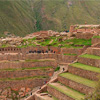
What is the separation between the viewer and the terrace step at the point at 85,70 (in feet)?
58.6

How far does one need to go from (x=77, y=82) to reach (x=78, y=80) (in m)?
0.40

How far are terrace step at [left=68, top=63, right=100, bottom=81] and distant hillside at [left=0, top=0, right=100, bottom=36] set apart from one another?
68718mm

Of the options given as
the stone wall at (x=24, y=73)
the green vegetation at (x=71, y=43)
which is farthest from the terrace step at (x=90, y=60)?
the green vegetation at (x=71, y=43)

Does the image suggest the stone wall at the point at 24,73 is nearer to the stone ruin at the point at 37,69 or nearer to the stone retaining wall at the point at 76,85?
the stone ruin at the point at 37,69

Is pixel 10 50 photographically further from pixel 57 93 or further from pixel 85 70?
pixel 85 70

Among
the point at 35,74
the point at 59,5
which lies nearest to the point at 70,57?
the point at 35,74

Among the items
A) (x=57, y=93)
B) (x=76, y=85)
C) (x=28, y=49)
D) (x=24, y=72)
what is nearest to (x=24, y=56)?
(x=24, y=72)

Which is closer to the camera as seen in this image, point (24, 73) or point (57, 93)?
point (57, 93)

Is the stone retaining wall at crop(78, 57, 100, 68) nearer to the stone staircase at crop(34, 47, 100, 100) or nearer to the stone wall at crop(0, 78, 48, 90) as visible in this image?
the stone staircase at crop(34, 47, 100, 100)

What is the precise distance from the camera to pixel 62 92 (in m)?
18.1

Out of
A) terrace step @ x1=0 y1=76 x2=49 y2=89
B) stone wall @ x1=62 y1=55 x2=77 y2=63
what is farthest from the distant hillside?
terrace step @ x1=0 y1=76 x2=49 y2=89

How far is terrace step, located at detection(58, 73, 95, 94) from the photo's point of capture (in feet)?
55.7

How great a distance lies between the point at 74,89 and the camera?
1875 cm

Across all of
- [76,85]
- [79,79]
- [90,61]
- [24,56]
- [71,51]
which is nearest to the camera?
[76,85]
